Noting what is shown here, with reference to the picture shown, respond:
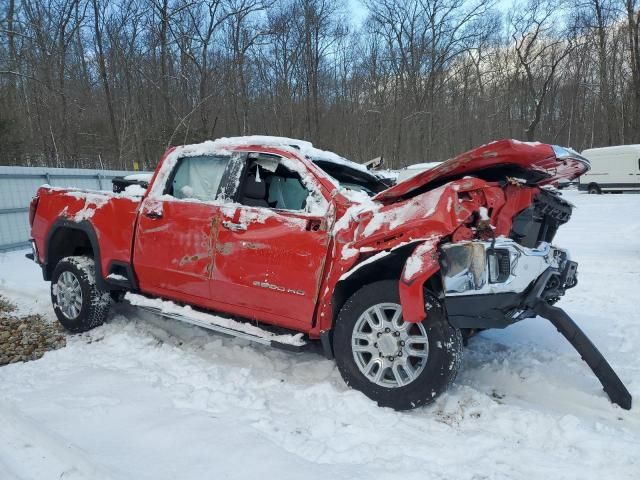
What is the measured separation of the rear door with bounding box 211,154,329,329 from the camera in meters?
3.39

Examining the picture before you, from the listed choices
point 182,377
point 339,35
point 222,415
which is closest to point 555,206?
point 222,415

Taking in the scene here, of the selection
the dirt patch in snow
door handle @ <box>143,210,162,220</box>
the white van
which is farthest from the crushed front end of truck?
the white van

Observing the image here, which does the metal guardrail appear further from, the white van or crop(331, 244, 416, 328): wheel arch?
the white van

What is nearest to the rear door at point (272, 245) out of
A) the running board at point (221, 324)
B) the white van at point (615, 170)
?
the running board at point (221, 324)

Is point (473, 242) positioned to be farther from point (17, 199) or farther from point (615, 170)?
point (615, 170)

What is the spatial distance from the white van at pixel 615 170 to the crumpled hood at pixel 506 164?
75.2 feet

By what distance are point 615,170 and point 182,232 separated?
1024 inches

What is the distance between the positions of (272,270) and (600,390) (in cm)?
251

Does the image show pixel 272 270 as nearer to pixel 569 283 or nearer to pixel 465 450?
pixel 465 450

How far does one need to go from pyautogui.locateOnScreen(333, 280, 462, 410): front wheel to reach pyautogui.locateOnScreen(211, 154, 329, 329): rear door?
0.36 metres

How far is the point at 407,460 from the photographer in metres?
2.55

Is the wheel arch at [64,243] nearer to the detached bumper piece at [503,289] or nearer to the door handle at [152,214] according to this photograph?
the door handle at [152,214]

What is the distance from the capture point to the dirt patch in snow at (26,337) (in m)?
4.14

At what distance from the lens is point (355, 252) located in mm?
3223
